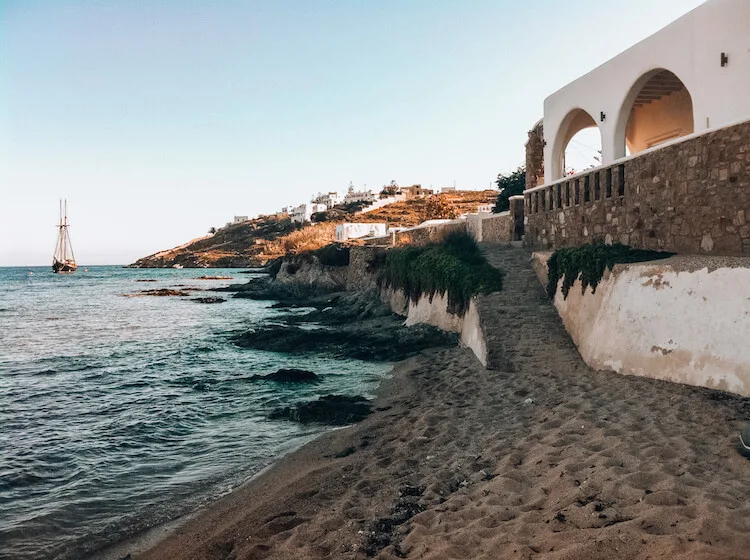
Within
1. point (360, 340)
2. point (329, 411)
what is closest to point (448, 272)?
point (360, 340)

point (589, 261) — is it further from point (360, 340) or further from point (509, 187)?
point (509, 187)

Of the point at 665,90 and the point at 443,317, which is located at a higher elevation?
the point at 665,90

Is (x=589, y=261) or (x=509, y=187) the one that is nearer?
(x=589, y=261)

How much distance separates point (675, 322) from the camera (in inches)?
363

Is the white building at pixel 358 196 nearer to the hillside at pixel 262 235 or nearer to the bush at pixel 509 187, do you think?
the hillside at pixel 262 235

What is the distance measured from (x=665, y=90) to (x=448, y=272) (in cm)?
886

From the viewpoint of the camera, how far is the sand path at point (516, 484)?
458 cm

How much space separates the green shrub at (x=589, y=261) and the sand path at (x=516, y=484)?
2.80m

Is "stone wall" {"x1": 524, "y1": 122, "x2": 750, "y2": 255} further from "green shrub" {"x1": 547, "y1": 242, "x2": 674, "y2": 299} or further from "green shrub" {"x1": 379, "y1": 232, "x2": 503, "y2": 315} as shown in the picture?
"green shrub" {"x1": 379, "y1": 232, "x2": 503, "y2": 315}

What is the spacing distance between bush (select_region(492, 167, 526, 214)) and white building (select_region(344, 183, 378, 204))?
300 ft

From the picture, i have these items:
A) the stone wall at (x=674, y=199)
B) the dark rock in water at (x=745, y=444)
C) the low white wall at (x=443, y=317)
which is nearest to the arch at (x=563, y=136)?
the stone wall at (x=674, y=199)

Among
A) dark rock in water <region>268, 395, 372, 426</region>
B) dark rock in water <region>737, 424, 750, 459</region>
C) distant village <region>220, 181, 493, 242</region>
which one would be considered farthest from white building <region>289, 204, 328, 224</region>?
dark rock in water <region>737, 424, 750, 459</region>

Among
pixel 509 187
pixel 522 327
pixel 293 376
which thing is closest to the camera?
pixel 522 327

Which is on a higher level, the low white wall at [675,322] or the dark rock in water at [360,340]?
the low white wall at [675,322]
